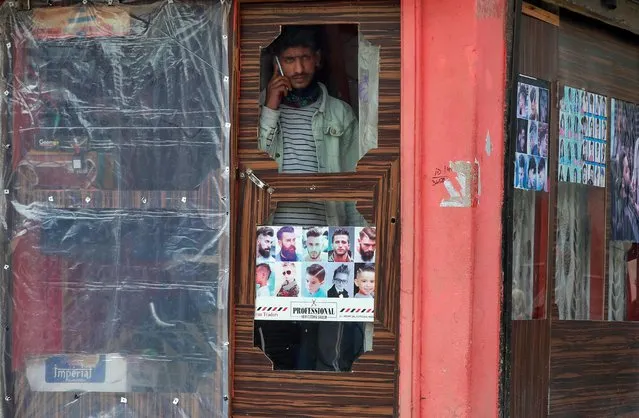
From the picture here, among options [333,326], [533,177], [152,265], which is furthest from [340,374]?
[533,177]

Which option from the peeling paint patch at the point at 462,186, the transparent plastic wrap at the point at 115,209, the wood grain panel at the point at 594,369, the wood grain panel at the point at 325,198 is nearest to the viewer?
the peeling paint patch at the point at 462,186

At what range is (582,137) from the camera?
6.29 meters

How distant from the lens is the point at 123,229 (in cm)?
562

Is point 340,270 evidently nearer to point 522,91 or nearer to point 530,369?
point 530,369

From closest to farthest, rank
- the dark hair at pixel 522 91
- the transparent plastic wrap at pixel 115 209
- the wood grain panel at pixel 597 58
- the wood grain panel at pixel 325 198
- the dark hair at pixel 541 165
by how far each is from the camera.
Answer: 1. the wood grain panel at pixel 325 198
2. the transparent plastic wrap at pixel 115 209
3. the dark hair at pixel 522 91
4. the dark hair at pixel 541 165
5. the wood grain panel at pixel 597 58

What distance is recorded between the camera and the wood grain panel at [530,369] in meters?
5.71

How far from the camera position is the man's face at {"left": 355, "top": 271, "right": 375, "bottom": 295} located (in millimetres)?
5473

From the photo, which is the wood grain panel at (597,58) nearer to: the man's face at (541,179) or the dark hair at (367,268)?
the man's face at (541,179)

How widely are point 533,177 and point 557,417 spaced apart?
4.30ft

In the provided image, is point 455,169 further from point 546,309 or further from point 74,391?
point 74,391

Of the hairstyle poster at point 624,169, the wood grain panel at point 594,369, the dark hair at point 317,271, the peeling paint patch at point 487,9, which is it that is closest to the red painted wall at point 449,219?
the peeling paint patch at point 487,9

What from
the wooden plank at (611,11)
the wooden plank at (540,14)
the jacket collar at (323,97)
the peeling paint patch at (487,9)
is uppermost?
the wooden plank at (611,11)

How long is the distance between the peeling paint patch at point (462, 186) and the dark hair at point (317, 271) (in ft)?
2.20

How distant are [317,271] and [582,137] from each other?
72.1 inches
